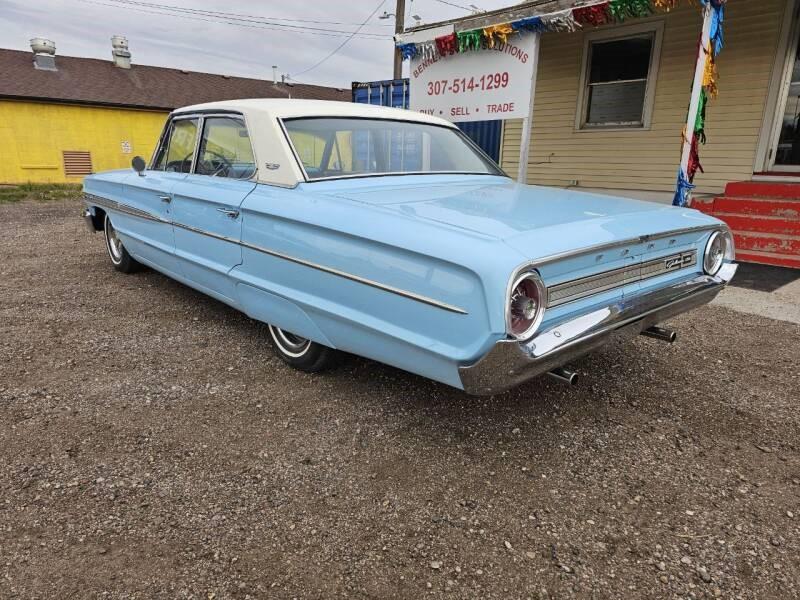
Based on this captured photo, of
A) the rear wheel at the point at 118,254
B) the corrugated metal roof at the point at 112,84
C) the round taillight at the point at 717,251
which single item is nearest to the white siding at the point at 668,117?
the round taillight at the point at 717,251

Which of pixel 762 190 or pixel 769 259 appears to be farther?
pixel 762 190

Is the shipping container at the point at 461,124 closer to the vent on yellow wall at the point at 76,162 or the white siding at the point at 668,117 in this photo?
the white siding at the point at 668,117

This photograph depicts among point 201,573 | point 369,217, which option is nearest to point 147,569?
point 201,573

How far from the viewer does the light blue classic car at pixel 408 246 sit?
2.04 m

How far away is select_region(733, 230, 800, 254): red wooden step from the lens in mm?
5773

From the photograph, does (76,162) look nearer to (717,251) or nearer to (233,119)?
(233,119)

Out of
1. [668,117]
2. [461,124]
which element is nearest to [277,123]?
[668,117]

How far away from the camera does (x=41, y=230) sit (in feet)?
28.5

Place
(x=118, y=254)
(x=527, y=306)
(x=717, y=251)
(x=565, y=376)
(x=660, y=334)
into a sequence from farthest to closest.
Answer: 1. (x=118, y=254)
2. (x=717, y=251)
3. (x=660, y=334)
4. (x=565, y=376)
5. (x=527, y=306)

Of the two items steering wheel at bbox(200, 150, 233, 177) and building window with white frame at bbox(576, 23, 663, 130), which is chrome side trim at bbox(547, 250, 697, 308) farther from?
building window with white frame at bbox(576, 23, 663, 130)

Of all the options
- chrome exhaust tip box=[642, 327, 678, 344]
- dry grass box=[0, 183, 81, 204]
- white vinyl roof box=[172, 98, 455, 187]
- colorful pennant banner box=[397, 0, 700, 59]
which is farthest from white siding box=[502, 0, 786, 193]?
dry grass box=[0, 183, 81, 204]

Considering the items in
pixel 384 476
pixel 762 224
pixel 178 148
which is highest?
pixel 178 148

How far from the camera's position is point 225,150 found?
11.7 feet

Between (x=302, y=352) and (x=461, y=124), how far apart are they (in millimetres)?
8342
